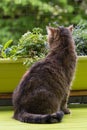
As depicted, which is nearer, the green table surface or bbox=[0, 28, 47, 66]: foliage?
the green table surface

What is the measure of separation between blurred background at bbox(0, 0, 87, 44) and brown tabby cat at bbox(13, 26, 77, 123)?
1.37 metres

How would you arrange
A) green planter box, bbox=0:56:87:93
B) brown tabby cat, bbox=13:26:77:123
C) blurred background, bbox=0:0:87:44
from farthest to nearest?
blurred background, bbox=0:0:87:44 → green planter box, bbox=0:56:87:93 → brown tabby cat, bbox=13:26:77:123

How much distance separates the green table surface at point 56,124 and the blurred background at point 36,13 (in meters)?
1.42

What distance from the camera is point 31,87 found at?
6.15ft

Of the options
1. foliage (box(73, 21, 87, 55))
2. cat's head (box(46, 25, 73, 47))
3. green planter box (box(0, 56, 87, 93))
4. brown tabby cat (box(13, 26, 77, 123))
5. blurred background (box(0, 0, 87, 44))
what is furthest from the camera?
blurred background (box(0, 0, 87, 44))

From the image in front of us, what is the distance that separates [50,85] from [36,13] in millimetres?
1664

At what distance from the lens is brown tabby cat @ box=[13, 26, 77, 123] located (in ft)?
6.08

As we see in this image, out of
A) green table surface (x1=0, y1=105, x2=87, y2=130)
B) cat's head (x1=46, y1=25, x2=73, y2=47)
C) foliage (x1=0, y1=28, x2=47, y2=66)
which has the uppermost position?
cat's head (x1=46, y1=25, x2=73, y2=47)

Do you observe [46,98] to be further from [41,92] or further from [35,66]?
[35,66]

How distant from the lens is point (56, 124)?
1792 millimetres

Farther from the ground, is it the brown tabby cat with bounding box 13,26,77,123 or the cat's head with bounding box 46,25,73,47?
the cat's head with bounding box 46,25,73,47

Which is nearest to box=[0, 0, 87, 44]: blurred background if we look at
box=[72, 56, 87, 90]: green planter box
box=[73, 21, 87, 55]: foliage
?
box=[73, 21, 87, 55]: foliage

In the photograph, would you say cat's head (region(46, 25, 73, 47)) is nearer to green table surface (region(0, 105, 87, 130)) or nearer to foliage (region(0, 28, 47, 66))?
foliage (region(0, 28, 47, 66))

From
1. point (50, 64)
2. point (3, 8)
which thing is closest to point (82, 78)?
point (50, 64)
